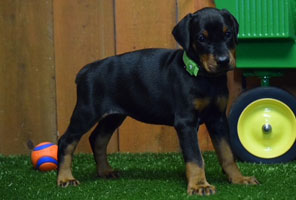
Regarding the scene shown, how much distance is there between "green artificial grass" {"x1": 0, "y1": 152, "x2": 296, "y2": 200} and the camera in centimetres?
340

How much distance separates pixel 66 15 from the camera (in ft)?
16.5

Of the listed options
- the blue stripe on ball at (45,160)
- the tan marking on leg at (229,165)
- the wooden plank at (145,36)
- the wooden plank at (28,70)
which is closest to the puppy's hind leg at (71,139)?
the blue stripe on ball at (45,160)

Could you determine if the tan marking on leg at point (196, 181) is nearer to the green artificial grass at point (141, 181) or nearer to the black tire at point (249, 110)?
the green artificial grass at point (141, 181)

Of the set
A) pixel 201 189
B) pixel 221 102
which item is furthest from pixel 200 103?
pixel 201 189

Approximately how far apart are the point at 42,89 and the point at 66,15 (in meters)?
0.61

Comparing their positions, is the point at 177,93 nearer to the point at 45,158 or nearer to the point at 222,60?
the point at 222,60

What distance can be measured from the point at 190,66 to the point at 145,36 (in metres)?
1.47

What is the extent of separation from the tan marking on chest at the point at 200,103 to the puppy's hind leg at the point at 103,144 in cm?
73

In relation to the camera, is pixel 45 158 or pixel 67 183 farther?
pixel 45 158

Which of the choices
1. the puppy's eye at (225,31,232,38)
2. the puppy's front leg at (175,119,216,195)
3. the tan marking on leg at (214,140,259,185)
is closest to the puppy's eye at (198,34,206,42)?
the puppy's eye at (225,31,232,38)

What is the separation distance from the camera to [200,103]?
3502mm

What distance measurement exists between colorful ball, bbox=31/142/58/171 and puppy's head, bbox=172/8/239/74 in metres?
1.32

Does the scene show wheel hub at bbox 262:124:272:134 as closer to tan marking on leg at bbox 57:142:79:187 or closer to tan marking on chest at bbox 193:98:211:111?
tan marking on chest at bbox 193:98:211:111

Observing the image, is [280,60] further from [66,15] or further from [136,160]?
[66,15]
